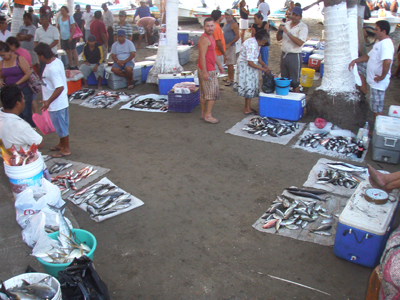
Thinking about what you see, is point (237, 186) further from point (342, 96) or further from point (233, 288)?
point (342, 96)

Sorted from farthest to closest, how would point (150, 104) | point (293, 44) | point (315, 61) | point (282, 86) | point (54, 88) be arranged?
point (315, 61) < point (150, 104) < point (293, 44) < point (282, 86) < point (54, 88)

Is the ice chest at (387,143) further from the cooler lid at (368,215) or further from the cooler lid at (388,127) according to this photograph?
the cooler lid at (368,215)

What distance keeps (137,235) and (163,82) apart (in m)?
5.95

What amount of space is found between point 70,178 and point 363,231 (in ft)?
13.6

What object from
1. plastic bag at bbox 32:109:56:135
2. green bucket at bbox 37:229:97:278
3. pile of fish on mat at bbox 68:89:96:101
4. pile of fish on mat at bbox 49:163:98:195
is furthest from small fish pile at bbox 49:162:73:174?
pile of fish on mat at bbox 68:89:96:101

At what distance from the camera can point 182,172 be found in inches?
213

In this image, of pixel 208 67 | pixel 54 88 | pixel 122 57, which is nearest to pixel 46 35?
pixel 122 57

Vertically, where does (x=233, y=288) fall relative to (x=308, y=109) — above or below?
below

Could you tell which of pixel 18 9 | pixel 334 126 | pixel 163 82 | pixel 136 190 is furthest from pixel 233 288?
pixel 18 9

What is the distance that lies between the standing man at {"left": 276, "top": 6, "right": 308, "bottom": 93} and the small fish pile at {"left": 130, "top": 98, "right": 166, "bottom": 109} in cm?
327

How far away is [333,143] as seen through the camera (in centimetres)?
612

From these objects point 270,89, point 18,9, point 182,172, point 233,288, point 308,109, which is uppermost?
point 18,9

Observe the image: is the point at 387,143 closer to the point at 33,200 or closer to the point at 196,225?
the point at 196,225

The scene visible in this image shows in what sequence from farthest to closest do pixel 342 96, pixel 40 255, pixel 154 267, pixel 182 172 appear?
pixel 342 96 → pixel 182 172 → pixel 154 267 → pixel 40 255
